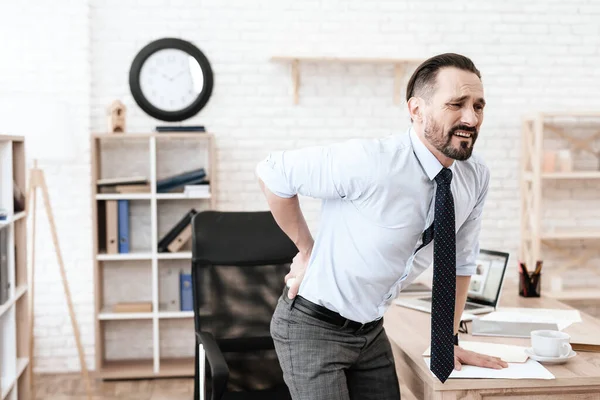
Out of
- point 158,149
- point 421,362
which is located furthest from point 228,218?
point 158,149

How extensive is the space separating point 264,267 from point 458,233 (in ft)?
2.54

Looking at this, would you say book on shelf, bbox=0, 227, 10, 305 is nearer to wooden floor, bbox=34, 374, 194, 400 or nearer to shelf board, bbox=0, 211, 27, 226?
shelf board, bbox=0, 211, 27, 226

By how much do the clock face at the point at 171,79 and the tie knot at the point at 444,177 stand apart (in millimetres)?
2922

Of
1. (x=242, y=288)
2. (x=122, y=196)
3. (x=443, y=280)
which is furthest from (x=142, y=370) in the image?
(x=443, y=280)

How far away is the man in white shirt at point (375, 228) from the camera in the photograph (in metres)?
1.82

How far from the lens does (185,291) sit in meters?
4.43

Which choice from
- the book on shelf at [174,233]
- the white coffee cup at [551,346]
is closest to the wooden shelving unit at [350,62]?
the book on shelf at [174,233]

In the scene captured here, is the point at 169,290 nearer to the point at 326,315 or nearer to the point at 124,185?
the point at 124,185

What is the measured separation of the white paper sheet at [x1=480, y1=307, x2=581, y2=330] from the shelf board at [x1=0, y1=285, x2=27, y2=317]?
1.92m

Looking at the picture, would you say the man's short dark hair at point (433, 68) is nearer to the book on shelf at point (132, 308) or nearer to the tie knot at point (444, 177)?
the tie knot at point (444, 177)

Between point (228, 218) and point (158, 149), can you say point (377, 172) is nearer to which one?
point (228, 218)

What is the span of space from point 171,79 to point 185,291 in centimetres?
130

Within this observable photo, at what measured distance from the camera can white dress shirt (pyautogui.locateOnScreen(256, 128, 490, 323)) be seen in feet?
6.01

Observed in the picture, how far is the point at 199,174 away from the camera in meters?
4.37
